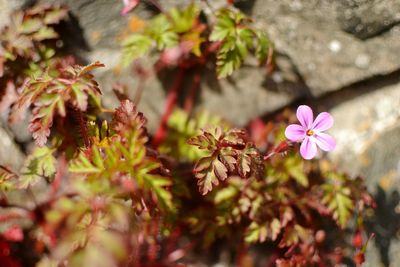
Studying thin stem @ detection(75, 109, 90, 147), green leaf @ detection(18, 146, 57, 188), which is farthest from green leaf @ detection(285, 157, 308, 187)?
green leaf @ detection(18, 146, 57, 188)

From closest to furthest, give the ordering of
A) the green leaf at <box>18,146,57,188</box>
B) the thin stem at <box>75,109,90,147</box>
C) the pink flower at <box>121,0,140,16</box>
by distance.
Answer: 1. the thin stem at <box>75,109,90,147</box>
2. the green leaf at <box>18,146,57,188</box>
3. the pink flower at <box>121,0,140,16</box>

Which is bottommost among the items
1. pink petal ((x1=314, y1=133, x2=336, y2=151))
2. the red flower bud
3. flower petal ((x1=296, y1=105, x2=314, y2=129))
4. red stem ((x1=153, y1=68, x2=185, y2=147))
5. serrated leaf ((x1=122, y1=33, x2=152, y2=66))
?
the red flower bud

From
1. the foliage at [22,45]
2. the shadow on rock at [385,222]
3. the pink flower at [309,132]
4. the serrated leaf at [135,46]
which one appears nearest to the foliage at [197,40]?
the serrated leaf at [135,46]

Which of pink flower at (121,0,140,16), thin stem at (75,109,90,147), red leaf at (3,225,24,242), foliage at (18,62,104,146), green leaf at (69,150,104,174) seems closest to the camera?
green leaf at (69,150,104,174)

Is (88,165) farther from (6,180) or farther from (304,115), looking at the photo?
(304,115)

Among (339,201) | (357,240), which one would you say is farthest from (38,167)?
(357,240)

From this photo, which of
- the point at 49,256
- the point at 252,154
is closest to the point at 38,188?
the point at 49,256

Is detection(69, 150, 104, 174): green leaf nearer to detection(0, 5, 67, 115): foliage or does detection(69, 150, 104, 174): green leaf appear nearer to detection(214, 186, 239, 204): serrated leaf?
detection(0, 5, 67, 115): foliage
